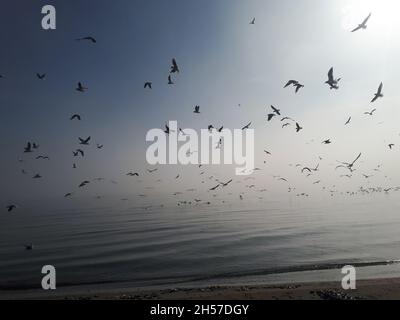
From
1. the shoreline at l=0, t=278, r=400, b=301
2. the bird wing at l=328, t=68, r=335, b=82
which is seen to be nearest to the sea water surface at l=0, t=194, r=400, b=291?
the shoreline at l=0, t=278, r=400, b=301

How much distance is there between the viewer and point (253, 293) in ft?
77.2

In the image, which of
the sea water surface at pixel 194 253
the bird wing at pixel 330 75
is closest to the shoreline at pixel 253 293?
the sea water surface at pixel 194 253

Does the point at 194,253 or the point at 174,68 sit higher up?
the point at 174,68

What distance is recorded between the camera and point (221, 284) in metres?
28.1

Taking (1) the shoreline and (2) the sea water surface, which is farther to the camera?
(2) the sea water surface

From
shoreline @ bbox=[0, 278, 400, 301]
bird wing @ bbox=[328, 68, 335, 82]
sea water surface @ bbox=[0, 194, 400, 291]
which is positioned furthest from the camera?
sea water surface @ bbox=[0, 194, 400, 291]

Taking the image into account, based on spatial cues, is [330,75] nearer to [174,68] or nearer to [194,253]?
[174,68]

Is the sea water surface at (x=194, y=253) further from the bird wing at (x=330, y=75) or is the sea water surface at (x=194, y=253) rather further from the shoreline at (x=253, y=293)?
the bird wing at (x=330, y=75)

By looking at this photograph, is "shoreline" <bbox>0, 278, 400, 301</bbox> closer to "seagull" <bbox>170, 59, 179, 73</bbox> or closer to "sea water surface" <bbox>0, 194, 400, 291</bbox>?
"sea water surface" <bbox>0, 194, 400, 291</bbox>

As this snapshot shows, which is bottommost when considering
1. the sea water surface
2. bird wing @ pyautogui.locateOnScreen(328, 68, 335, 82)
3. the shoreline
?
the sea water surface

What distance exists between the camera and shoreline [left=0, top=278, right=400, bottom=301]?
22.2 m

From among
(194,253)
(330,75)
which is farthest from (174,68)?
(194,253)

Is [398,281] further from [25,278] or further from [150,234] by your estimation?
[150,234]
